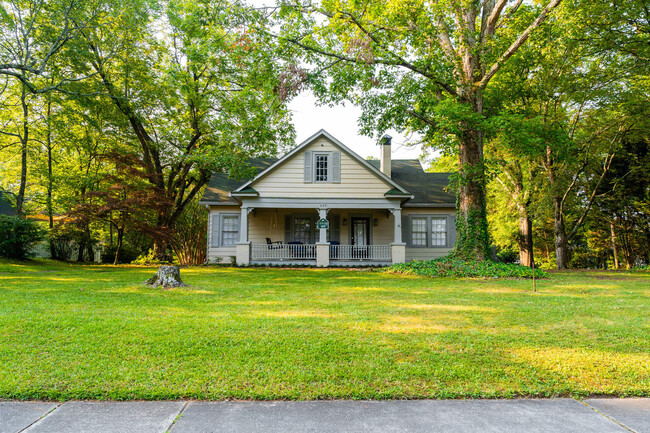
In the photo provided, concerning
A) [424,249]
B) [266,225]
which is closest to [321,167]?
[266,225]

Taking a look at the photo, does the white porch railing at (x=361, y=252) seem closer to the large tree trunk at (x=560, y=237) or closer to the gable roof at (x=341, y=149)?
the gable roof at (x=341, y=149)

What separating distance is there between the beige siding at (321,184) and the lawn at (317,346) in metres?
9.33

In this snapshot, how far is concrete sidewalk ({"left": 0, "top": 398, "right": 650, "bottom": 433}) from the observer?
225 centimetres

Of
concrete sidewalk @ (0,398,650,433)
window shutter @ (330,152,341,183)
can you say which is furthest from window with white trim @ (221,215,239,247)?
concrete sidewalk @ (0,398,650,433)

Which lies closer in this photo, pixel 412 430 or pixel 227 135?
pixel 412 430

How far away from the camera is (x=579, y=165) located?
17.7 metres

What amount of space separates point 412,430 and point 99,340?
3.49 metres

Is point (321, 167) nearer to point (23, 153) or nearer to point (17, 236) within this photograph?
point (17, 236)

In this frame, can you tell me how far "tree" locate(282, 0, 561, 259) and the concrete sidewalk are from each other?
375 inches

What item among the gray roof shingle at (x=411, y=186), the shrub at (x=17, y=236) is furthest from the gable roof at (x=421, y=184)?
the shrub at (x=17, y=236)

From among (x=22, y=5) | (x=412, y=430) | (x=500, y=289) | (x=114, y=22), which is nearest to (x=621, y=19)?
(x=500, y=289)

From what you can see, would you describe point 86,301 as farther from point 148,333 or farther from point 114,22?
point 114,22

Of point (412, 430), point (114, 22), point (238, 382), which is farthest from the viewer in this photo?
point (114, 22)

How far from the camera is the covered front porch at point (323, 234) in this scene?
1591 centimetres
